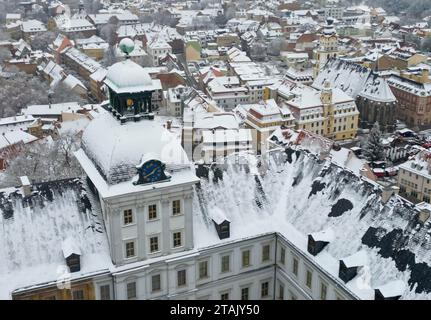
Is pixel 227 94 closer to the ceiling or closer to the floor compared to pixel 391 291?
closer to the floor

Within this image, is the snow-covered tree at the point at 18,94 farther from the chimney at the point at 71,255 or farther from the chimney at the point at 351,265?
the chimney at the point at 351,265

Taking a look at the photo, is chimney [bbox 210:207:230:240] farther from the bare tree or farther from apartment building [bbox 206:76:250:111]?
the bare tree

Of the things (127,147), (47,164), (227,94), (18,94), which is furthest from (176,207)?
(18,94)

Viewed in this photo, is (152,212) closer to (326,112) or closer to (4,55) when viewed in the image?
(326,112)

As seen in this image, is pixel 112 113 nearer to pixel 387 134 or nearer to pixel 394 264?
pixel 394 264

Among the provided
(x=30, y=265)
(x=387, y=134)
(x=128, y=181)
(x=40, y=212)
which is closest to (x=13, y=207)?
(x=40, y=212)

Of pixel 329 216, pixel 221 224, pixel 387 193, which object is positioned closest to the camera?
pixel 387 193
